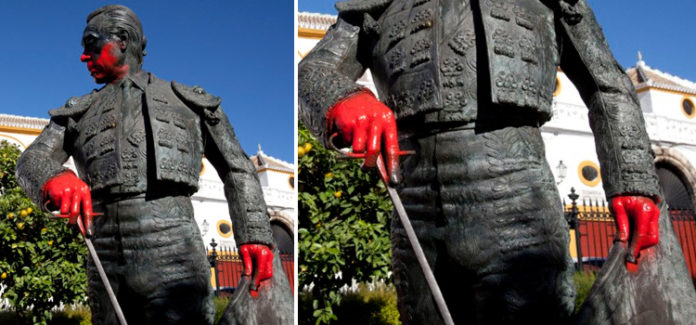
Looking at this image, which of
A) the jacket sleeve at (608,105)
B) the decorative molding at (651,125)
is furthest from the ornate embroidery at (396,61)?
the decorative molding at (651,125)

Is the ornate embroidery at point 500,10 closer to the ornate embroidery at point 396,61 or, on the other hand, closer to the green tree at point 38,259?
the ornate embroidery at point 396,61

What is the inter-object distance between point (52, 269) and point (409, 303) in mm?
8352

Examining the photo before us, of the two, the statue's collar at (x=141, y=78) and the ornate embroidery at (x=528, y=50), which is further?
the statue's collar at (x=141, y=78)

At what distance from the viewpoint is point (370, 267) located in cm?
721

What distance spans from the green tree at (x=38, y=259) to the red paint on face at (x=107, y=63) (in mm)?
6414

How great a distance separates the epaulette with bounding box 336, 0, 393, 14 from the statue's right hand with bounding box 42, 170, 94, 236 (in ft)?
4.82

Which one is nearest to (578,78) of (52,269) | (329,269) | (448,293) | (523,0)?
(523,0)

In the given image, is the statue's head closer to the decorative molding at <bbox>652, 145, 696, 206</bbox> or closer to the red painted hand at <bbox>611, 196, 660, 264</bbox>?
the red painted hand at <bbox>611, 196, 660, 264</bbox>

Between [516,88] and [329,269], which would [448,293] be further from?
[329,269]

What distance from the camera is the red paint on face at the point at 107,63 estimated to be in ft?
12.1

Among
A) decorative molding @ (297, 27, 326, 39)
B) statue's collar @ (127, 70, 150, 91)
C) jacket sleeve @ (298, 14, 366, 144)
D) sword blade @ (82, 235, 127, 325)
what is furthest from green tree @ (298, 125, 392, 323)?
decorative molding @ (297, 27, 326, 39)

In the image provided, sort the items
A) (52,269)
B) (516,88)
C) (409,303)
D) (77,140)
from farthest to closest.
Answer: (52,269)
(77,140)
(409,303)
(516,88)

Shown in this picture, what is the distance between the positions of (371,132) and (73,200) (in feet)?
5.63

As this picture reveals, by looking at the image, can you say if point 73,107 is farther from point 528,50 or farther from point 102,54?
point 528,50
